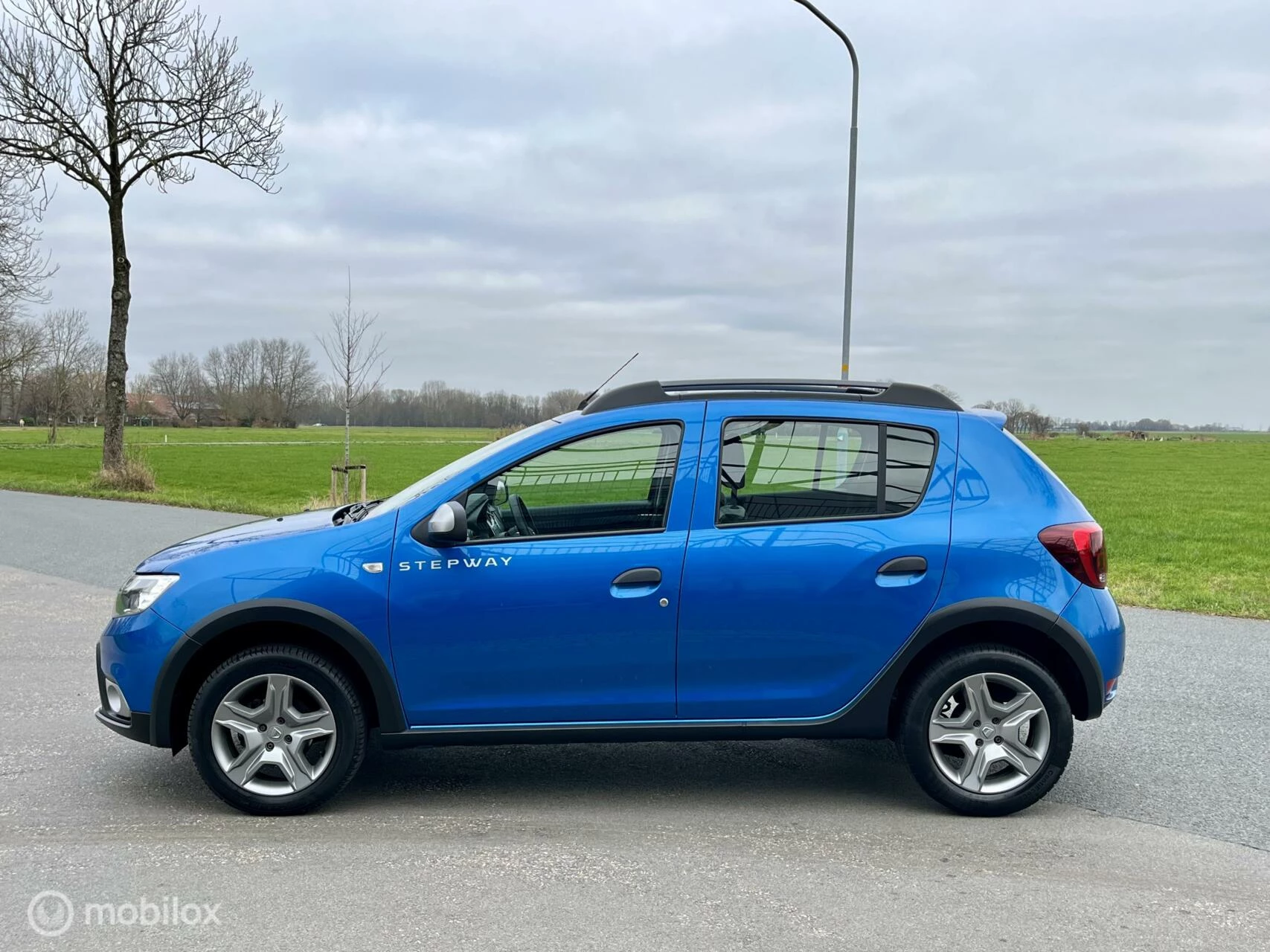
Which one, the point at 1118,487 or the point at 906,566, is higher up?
the point at 906,566

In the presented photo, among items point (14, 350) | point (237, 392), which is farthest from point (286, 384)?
point (14, 350)

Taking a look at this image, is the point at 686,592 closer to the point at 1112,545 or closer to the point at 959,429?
the point at 959,429

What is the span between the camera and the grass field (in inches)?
465

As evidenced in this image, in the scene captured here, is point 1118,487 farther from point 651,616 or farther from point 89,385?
point 89,385

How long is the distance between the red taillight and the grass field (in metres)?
6.19

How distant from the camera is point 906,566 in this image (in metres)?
4.20

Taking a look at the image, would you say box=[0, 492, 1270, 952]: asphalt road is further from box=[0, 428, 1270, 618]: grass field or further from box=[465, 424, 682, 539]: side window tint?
box=[0, 428, 1270, 618]: grass field

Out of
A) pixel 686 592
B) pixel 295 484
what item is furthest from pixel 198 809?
pixel 295 484

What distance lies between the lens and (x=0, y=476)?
29.7 m

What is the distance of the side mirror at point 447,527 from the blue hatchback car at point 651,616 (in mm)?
11

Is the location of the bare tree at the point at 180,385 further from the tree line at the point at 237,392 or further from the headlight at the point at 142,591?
the headlight at the point at 142,591

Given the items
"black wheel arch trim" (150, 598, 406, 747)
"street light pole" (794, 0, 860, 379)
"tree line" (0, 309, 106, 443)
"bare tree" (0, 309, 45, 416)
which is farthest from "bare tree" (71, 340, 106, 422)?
"black wheel arch trim" (150, 598, 406, 747)

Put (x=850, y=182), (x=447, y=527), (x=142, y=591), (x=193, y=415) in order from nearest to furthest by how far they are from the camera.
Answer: (x=447, y=527)
(x=142, y=591)
(x=850, y=182)
(x=193, y=415)

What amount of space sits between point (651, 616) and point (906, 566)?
1040 millimetres
